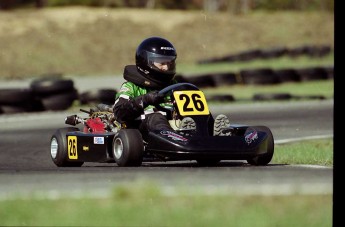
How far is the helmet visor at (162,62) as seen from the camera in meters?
11.2

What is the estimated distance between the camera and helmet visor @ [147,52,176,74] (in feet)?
36.8

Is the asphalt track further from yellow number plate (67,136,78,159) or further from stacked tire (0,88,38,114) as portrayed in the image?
stacked tire (0,88,38,114)

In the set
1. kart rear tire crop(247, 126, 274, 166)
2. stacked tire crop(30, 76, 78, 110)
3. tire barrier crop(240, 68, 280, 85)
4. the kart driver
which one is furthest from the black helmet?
tire barrier crop(240, 68, 280, 85)

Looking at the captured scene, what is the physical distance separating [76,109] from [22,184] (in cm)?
1239

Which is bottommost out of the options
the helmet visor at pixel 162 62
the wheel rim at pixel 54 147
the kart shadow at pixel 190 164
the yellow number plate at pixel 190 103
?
the kart shadow at pixel 190 164

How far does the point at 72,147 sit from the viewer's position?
11.3 meters

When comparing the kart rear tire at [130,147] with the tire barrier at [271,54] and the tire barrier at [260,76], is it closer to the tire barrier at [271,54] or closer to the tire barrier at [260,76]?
the tire barrier at [260,76]

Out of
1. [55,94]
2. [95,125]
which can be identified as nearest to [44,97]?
[55,94]

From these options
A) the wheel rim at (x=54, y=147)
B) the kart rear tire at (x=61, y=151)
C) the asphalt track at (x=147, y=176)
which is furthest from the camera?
the wheel rim at (x=54, y=147)

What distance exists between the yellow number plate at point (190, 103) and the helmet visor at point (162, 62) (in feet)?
2.17

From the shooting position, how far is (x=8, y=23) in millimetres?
40250

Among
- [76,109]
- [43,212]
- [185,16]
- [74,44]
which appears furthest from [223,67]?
[43,212]

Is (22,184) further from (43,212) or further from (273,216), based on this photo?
(273,216)

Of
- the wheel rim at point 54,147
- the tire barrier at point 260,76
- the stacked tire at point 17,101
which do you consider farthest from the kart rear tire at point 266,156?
the tire barrier at point 260,76
